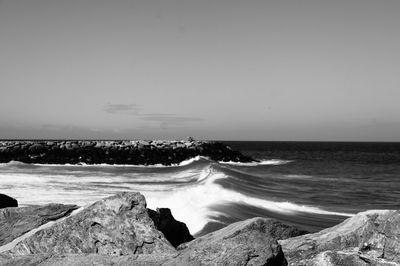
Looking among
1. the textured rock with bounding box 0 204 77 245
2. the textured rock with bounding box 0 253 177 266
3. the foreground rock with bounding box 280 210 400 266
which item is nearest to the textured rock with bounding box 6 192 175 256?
the textured rock with bounding box 0 253 177 266

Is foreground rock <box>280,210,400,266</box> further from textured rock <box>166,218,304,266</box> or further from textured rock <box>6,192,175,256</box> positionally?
textured rock <box>6,192,175,256</box>

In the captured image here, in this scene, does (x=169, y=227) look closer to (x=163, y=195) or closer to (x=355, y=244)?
(x=355, y=244)

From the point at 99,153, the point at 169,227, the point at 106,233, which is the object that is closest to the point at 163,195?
the point at 169,227

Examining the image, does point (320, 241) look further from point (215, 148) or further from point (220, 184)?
point (215, 148)

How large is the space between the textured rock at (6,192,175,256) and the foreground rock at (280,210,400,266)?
70.8 inches

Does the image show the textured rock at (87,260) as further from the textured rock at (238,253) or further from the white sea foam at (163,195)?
the white sea foam at (163,195)

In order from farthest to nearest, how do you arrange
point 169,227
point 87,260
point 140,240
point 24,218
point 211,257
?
point 169,227, point 24,218, point 140,240, point 87,260, point 211,257

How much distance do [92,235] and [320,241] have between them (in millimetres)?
3187

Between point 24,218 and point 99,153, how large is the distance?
40090 millimetres

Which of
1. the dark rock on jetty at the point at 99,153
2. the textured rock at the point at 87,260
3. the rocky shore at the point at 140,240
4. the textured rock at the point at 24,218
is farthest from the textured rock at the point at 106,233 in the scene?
the dark rock on jetty at the point at 99,153

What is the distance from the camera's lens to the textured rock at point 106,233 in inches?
230

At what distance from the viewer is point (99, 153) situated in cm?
4681

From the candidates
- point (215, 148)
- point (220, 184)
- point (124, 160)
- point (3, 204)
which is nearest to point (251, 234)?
point (3, 204)

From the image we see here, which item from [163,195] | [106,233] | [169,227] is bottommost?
[163,195]
